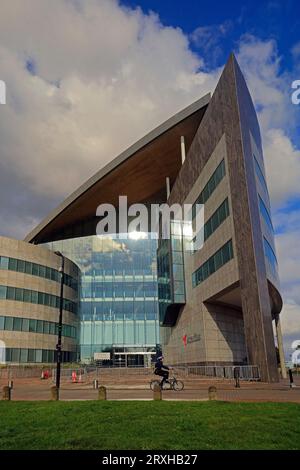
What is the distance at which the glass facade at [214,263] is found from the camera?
34812mm

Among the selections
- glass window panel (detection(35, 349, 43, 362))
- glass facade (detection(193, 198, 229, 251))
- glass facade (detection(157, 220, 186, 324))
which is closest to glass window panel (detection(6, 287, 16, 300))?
glass window panel (detection(35, 349, 43, 362))

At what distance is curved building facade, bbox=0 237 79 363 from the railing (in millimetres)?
21737

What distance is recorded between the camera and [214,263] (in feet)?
126

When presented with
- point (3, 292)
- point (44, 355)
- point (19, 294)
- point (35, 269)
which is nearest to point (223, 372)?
point (44, 355)

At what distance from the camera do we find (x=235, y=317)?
1768 inches

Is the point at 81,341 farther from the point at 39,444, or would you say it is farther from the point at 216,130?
the point at 39,444

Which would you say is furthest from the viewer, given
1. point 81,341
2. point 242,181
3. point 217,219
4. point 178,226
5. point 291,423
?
point 81,341

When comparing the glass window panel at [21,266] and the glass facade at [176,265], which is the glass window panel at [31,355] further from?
the glass facade at [176,265]

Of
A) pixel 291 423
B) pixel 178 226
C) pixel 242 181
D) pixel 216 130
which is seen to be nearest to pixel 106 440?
pixel 291 423

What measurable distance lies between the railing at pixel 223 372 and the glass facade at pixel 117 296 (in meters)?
24.6

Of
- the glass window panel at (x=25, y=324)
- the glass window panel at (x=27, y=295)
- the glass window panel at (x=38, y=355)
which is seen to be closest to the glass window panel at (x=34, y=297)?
the glass window panel at (x=27, y=295)

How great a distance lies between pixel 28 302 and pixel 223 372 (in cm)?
3204

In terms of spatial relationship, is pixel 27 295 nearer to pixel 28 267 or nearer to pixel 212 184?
pixel 28 267

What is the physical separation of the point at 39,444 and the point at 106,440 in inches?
53.5
